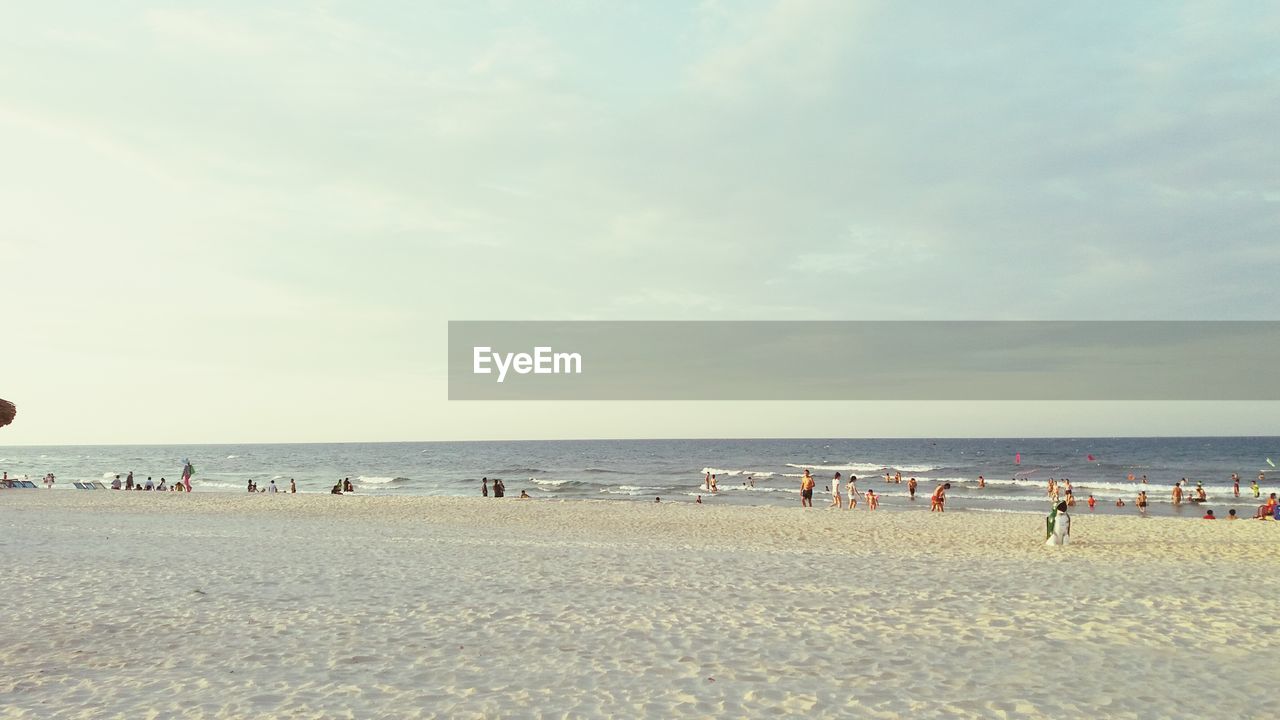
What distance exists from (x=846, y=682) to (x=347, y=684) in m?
5.11

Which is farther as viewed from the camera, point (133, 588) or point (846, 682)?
point (133, 588)

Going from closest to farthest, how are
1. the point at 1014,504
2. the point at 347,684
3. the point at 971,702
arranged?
the point at 971,702 → the point at 347,684 → the point at 1014,504

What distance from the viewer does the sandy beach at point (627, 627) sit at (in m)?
7.62

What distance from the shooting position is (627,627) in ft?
34.6

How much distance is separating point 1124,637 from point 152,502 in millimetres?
35665

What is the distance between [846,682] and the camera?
320 inches

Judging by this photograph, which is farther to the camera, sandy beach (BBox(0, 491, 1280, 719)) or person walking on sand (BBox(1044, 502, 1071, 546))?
person walking on sand (BBox(1044, 502, 1071, 546))

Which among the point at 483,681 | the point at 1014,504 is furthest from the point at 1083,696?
the point at 1014,504

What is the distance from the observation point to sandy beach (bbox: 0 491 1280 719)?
7.62 meters

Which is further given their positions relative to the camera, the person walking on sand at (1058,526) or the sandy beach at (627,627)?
the person walking on sand at (1058,526)

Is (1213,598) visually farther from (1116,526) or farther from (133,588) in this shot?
(133,588)

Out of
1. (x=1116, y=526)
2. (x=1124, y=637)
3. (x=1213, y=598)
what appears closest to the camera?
(x=1124, y=637)

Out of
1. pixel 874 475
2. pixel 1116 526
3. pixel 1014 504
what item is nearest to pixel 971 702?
pixel 1116 526

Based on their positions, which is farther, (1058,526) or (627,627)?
(1058,526)
